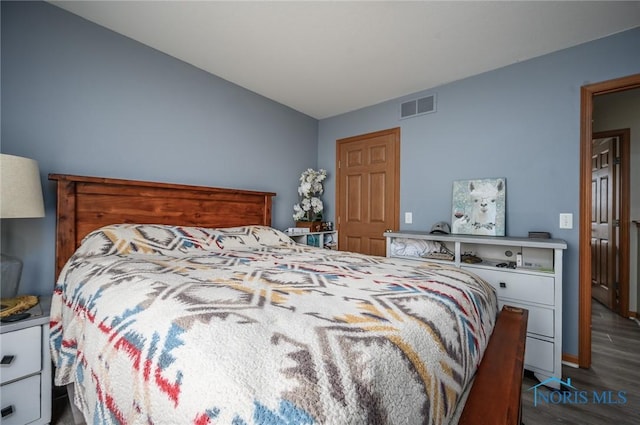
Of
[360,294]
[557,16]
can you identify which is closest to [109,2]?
[360,294]

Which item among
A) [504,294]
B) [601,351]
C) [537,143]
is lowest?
[601,351]

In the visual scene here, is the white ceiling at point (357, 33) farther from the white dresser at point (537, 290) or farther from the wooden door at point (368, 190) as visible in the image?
the white dresser at point (537, 290)

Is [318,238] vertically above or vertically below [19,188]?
below

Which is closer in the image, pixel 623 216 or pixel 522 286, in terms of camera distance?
pixel 522 286

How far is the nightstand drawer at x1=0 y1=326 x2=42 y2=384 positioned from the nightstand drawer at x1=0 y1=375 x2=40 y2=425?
0.11ft

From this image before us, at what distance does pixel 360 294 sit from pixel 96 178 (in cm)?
195

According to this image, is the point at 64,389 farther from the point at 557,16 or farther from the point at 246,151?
the point at 557,16

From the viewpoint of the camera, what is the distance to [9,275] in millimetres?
1464

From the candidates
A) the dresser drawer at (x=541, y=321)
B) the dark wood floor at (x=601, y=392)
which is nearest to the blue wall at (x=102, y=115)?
the dresser drawer at (x=541, y=321)

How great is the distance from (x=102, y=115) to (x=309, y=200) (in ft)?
7.00

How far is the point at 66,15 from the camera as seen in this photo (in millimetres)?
1879

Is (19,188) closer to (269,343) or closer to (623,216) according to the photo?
(269,343)
